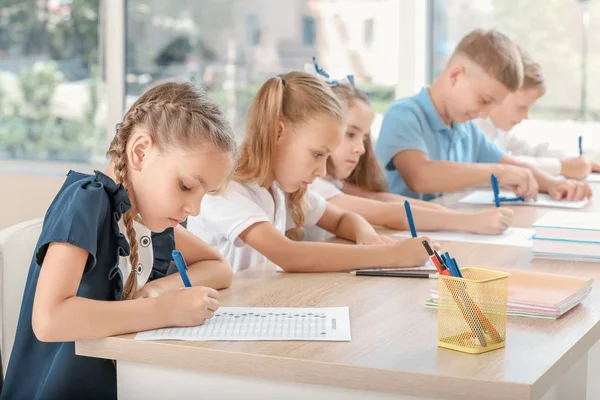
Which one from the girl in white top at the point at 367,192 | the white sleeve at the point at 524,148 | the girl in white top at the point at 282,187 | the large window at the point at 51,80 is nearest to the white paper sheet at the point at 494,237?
the girl in white top at the point at 367,192

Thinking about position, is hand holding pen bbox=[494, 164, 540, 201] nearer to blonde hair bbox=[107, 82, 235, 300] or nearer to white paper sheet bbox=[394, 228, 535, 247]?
white paper sheet bbox=[394, 228, 535, 247]

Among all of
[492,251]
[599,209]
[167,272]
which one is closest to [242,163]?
[167,272]

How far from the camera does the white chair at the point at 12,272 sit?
160cm

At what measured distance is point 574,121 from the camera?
13.3 ft

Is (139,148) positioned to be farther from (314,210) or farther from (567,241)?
(567,241)

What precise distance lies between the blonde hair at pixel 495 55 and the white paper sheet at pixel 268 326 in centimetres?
160

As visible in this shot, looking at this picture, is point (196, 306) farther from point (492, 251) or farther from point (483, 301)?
point (492, 251)

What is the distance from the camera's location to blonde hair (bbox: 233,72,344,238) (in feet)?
6.48

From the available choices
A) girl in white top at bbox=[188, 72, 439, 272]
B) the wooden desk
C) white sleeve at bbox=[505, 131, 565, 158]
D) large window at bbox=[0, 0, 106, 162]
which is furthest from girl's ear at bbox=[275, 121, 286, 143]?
large window at bbox=[0, 0, 106, 162]

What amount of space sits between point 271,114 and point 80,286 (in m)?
0.68

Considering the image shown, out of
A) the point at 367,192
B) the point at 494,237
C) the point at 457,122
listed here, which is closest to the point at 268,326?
the point at 494,237

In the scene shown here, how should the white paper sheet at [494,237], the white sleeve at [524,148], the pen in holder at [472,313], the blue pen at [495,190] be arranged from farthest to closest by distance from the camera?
the white sleeve at [524,148] < the blue pen at [495,190] < the white paper sheet at [494,237] < the pen in holder at [472,313]

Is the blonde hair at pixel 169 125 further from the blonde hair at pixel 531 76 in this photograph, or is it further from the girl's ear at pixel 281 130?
the blonde hair at pixel 531 76

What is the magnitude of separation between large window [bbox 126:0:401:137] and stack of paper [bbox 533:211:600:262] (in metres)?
2.36
